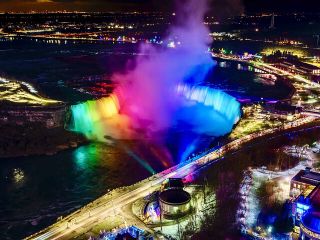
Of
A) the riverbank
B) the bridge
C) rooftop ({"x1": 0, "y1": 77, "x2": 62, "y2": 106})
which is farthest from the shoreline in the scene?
the bridge

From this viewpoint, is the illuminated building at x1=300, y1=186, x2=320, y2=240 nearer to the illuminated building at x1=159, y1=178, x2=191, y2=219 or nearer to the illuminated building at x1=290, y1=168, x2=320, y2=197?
the illuminated building at x1=290, y1=168, x2=320, y2=197

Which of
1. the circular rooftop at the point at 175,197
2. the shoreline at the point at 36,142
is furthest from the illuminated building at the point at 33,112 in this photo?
the circular rooftop at the point at 175,197

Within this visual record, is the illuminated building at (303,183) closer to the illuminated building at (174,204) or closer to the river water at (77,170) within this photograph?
the river water at (77,170)

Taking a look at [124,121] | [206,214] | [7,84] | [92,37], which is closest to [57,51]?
[92,37]

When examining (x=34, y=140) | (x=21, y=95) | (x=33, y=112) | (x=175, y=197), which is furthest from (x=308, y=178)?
(x=21, y=95)

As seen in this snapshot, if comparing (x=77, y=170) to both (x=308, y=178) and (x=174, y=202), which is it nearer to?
(x=174, y=202)

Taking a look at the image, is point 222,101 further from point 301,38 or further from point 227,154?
point 301,38
